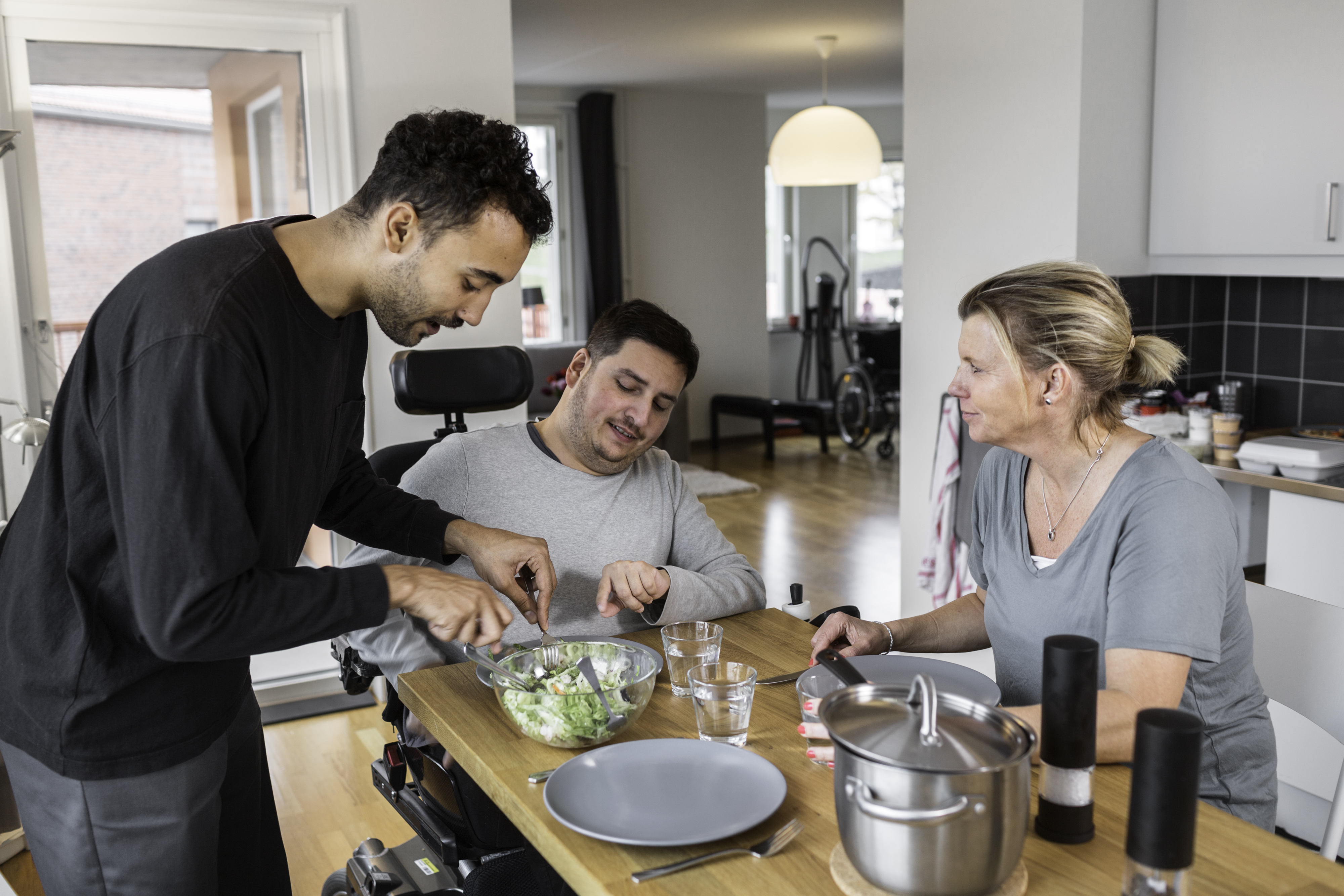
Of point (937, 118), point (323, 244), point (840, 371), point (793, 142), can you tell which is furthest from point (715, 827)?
point (840, 371)

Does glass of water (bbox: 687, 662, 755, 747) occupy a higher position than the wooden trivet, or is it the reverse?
glass of water (bbox: 687, 662, 755, 747)

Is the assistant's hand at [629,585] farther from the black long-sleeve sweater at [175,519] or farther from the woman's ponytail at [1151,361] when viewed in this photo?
the woman's ponytail at [1151,361]

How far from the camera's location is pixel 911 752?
0.93m

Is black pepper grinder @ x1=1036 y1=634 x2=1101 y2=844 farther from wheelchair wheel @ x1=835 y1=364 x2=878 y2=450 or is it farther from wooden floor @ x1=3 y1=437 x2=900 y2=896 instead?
wheelchair wheel @ x1=835 y1=364 x2=878 y2=450

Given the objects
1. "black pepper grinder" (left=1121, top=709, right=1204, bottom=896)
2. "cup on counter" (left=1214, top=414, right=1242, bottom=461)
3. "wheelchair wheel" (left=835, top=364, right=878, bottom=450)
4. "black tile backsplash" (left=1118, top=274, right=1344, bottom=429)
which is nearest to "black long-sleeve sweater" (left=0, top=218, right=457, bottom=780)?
"black pepper grinder" (left=1121, top=709, right=1204, bottom=896)

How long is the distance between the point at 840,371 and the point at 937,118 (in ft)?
20.0

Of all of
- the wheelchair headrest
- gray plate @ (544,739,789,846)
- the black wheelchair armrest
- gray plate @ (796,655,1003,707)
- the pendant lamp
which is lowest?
the black wheelchair armrest

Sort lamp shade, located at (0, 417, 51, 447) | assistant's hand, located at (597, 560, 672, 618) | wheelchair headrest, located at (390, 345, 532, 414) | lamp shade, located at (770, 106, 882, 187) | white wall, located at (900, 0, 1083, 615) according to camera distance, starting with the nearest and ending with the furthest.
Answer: assistant's hand, located at (597, 560, 672, 618)
lamp shade, located at (0, 417, 51, 447)
wheelchair headrest, located at (390, 345, 532, 414)
white wall, located at (900, 0, 1083, 615)
lamp shade, located at (770, 106, 882, 187)

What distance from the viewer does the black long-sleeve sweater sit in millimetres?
1118

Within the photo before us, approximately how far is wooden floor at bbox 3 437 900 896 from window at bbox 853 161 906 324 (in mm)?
1706

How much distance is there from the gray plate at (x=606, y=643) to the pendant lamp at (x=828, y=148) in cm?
413

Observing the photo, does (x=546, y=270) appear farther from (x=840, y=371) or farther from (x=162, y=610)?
(x=162, y=610)

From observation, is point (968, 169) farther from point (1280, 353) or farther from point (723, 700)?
point (723, 700)

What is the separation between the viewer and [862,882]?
100 centimetres
